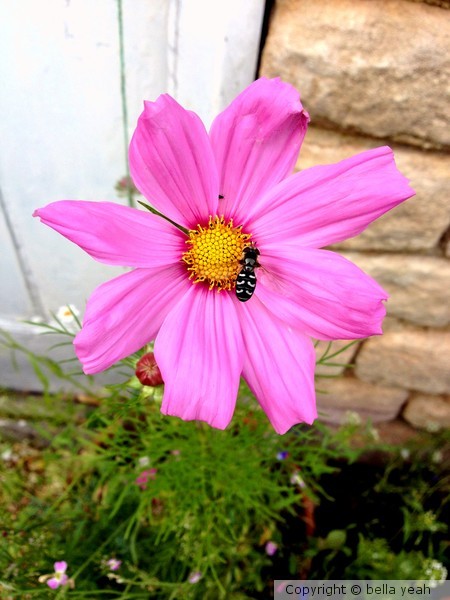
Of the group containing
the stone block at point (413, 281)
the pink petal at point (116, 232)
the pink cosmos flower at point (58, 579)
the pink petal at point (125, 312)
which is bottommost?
the pink cosmos flower at point (58, 579)

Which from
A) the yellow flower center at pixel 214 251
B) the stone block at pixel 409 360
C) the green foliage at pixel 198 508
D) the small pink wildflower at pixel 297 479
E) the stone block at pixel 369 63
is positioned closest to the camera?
the yellow flower center at pixel 214 251

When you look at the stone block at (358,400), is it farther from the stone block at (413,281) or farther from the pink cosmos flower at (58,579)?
the pink cosmos flower at (58,579)

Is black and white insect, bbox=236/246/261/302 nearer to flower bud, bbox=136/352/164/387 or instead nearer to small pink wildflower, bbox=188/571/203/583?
flower bud, bbox=136/352/164/387

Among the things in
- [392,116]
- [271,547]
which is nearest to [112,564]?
[271,547]

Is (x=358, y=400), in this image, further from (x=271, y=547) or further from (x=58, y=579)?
(x=58, y=579)

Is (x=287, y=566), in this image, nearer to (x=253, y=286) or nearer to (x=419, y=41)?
(x=253, y=286)

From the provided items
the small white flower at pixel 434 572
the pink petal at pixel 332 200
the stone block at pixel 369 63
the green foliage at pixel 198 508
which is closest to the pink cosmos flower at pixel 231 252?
the pink petal at pixel 332 200
